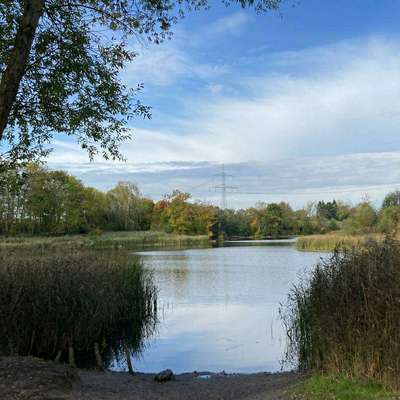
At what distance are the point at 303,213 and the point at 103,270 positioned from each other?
106 meters

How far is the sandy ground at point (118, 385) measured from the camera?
698cm

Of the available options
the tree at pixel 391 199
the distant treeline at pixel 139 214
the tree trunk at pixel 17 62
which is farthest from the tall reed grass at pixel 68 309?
the tree at pixel 391 199

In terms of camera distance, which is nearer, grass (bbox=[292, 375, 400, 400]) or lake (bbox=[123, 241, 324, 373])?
grass (bbox=[292, 375, 400, 400])

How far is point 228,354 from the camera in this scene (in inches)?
506

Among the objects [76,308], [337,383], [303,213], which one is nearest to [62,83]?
[76,308]

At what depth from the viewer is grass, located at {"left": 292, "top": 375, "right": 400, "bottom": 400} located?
235 inches

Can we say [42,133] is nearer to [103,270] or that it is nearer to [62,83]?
[62,83]

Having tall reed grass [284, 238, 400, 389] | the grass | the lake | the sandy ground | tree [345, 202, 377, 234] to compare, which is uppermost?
tree [345, 202, 377, 234]

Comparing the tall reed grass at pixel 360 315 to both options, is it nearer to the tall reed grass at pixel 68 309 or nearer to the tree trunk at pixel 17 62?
the tall reed grass at pixel 68 309

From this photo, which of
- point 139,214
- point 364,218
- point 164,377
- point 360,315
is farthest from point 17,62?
point 139,214

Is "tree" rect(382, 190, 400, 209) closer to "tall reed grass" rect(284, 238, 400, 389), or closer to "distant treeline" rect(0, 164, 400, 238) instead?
"distant treeline" rect(0, 164, 400, 238)

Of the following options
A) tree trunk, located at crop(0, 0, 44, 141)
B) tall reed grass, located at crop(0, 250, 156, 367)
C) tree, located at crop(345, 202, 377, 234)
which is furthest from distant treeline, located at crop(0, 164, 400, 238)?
tree trunk, located at crop(0, 0, 44, 141)

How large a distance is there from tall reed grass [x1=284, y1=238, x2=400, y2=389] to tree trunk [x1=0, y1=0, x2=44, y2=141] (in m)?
5.41

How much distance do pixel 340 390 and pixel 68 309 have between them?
705 centimetres
